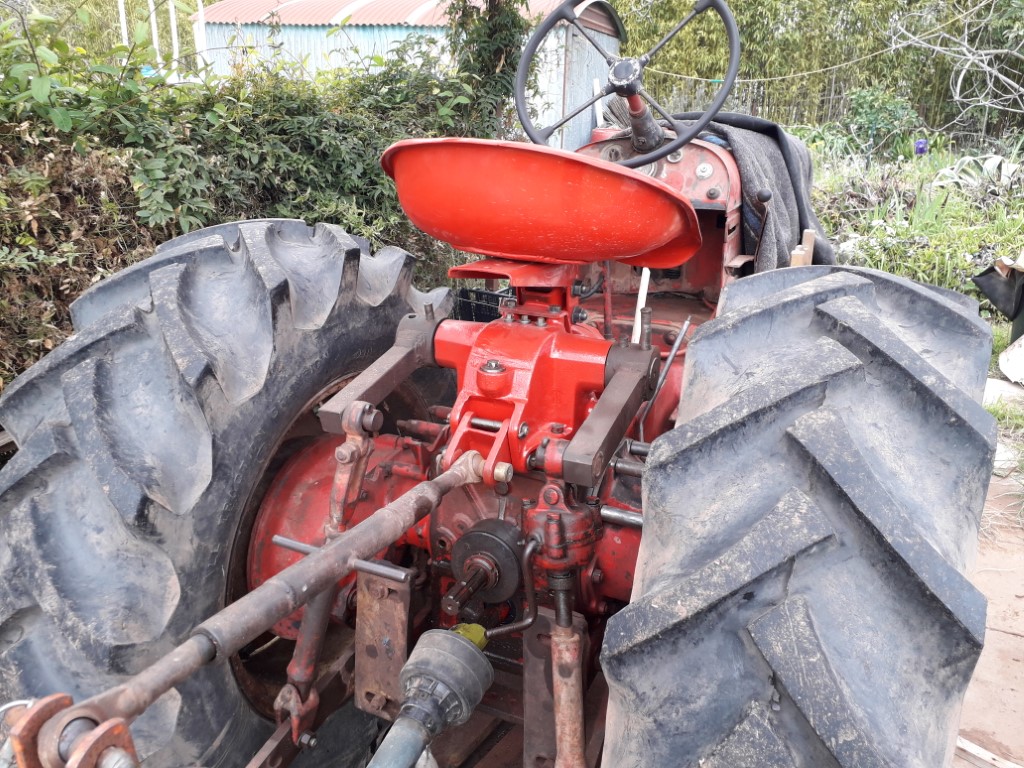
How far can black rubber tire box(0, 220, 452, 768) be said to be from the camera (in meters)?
1.20

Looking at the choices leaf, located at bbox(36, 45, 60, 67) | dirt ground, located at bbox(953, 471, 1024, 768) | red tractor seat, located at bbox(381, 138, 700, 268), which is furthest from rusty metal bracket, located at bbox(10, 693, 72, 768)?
leaf, located at bbox(36, 45, 60, 67)

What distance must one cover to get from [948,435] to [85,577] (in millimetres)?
1355

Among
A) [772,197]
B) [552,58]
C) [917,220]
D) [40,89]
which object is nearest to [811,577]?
[772,197]

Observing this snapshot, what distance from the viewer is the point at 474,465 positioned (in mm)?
1411

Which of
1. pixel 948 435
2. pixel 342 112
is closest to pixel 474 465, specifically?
pixel 948 435

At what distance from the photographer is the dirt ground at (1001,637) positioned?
2.33 metres

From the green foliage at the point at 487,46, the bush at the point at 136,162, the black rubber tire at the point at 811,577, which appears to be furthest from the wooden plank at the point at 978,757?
the green foliage at the point at 487,46

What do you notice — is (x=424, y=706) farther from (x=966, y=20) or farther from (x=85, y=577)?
(x=966, y=20)

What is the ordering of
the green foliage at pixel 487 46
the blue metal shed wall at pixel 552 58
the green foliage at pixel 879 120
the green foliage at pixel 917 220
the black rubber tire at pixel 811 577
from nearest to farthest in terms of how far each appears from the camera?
the black rubber tire at pixel 811 577 → the green foliage at pixel 487 46 → the green foliage at pixel 917 220 → the blue metal shed wall at pixel 552 58 → the green foliage at pixel 879 120

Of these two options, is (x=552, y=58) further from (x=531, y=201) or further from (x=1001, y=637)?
(x=531, y=201)

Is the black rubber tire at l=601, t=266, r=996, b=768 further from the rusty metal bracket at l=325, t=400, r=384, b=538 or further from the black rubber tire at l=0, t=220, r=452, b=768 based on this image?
the black rubber tire at l=0, t=220, r=452, b=768

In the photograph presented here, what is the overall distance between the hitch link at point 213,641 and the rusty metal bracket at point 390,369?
0.84 ft

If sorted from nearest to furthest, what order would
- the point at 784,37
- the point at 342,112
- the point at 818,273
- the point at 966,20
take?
the point at 818,273 → the point at 342,112 → the point at 966,20 → the point at 784,37

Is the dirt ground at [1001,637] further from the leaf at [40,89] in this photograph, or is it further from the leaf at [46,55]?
the leaf at [46,55]
